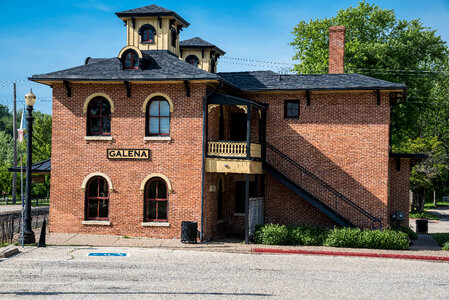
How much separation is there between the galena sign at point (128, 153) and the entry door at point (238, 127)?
5.36 metres

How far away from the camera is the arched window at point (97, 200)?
2395 centimetres

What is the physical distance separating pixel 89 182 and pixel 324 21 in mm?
28362

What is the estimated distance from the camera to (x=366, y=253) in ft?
66.4

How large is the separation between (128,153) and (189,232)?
4.44m

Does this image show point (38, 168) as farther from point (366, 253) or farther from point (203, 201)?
point (366, 253)

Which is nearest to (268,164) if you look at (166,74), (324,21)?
(166,74)

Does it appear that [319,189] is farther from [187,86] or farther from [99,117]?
[99,117]

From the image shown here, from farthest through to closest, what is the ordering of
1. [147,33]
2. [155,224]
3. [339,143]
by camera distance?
[147,33] < [339,143] < [155,224]

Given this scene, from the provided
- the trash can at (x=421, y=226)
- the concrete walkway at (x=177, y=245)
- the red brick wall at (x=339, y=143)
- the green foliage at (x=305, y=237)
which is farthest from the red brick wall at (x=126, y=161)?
the trash can at (x=421, y=226)

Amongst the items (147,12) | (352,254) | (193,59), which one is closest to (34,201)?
(193,59)

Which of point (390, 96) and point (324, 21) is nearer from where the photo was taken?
point (390, 96)

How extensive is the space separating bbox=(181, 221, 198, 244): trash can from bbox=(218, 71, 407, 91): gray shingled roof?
23.4 ft

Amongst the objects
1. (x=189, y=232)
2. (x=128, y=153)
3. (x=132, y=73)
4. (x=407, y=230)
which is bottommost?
(x=407, y=230)

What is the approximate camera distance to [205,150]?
23.2m
